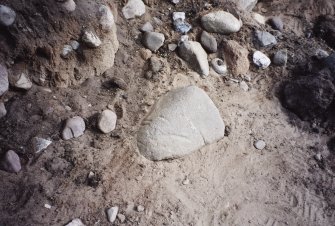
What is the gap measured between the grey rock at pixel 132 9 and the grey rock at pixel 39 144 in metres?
1.30

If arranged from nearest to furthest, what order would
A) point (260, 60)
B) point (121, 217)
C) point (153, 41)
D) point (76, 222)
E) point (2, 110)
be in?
1. point (76, 222)
2. point (121, 217)
3. point (2, 110)
4. point (153, 41)
5. point (260, 60)

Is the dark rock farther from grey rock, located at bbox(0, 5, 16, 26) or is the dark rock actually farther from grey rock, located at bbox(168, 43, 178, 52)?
grey rock, located at bbox(0, 5, 16, 26)

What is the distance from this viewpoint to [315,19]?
4.21m

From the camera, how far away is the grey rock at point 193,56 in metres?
3.35

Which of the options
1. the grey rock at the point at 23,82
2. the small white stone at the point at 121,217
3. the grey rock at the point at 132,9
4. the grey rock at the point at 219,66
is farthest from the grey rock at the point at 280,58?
the grey rock at the point at 23,82

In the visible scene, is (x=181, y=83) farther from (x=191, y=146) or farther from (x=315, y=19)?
(x=315, y=19)

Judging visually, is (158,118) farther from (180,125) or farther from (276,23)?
(276,23)

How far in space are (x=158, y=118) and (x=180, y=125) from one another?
17cm

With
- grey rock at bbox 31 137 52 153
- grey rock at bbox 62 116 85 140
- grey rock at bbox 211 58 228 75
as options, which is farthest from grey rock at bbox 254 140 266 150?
grey rock at bbox 31 137 52 153

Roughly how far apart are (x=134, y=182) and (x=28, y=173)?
69 cm

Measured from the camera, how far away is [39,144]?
2.68m

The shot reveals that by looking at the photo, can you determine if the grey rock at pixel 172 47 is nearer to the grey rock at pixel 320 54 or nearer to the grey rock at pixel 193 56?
the grey rock at pixel 193 56

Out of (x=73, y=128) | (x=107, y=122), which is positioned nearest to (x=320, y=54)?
(x=107, y=122)

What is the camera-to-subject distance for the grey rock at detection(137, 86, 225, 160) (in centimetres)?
287
